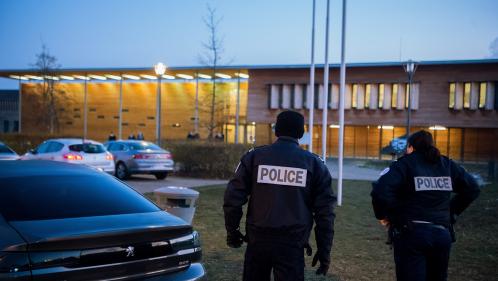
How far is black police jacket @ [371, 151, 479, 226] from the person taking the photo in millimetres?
4539

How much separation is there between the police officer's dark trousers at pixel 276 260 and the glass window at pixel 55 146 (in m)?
15.6

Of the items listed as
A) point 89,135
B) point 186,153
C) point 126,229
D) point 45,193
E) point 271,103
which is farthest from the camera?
point 89,135

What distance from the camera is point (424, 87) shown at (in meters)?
41.0

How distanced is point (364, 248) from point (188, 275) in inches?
191

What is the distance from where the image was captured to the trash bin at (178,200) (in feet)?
23.2

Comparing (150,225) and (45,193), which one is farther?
(45,193)

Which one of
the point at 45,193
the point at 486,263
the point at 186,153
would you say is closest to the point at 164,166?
the point at 186,153

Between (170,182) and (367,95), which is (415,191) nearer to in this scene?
(170,182)

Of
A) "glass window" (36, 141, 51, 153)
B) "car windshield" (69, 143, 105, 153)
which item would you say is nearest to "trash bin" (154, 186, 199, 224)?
"car windshield" (69, 143, 105, 153)

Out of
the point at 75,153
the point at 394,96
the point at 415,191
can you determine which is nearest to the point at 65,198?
the point at 415,191

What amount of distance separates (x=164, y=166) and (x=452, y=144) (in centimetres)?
2842

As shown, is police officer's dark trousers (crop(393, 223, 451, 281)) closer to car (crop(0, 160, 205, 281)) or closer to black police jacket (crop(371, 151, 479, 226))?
black police jacket (crop(371, 151, 479, 226))

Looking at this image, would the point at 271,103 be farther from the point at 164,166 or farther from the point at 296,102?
the point at 164,166

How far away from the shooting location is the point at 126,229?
399 cm
